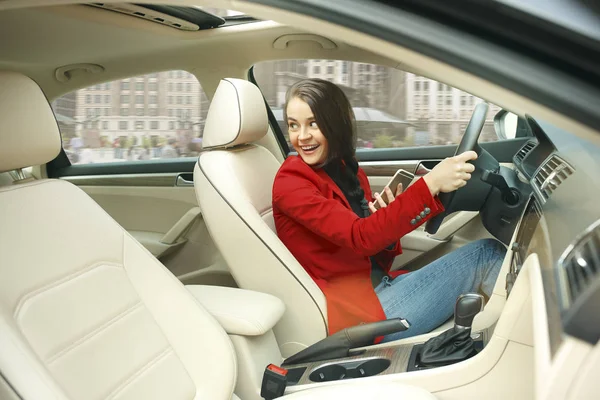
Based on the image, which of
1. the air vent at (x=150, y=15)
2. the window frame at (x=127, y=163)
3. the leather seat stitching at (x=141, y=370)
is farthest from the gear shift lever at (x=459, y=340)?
the window frame at (x=127, y=163)

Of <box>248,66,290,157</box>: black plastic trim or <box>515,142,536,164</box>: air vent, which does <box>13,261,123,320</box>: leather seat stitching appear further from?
<box>248,66,290,157</box>: black plastic trim

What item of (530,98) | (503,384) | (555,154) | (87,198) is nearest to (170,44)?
(87,198)

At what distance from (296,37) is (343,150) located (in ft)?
1.92

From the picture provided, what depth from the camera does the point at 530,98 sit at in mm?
589

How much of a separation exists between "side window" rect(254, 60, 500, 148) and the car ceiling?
0.05 metres

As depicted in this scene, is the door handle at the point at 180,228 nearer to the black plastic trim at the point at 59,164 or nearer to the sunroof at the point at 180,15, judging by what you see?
the black plastic trim at the point at 59,164

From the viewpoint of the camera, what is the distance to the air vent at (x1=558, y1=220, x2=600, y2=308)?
605 mm

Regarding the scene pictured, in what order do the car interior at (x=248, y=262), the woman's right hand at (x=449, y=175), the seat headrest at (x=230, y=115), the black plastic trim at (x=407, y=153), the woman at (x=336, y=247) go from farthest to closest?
the black plastic trim at (x=407, y=153) < the seat headrest at (x=230, y=115) < the woman at (x=336, y=247) < the woman's right hand at (x=449, y=175) < the car interior at (x=248, y=262)

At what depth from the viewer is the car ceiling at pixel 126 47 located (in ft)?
6.59

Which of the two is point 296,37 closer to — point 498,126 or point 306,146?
point 306,146

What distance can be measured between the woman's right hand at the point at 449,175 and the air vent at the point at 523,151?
0.42 m

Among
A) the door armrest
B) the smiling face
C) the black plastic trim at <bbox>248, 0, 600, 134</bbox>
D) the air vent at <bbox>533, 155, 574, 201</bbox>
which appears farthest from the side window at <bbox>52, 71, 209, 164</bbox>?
the black plastic trim at <bbox>248, 0, 600, 134</bbox>

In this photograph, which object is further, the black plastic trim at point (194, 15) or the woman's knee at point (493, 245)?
the black plastic trim at point (194, 15)

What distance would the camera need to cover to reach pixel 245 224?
5.65 feet
